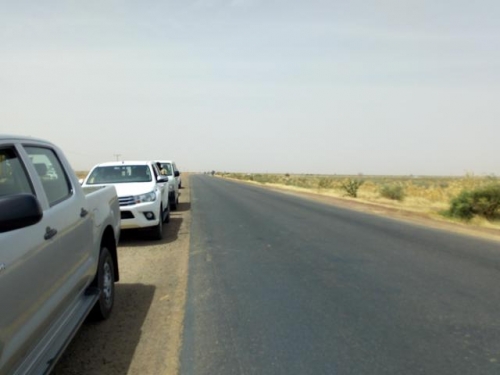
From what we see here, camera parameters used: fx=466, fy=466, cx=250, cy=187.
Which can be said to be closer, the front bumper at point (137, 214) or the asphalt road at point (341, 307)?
the asphalt road at point (341, 307)

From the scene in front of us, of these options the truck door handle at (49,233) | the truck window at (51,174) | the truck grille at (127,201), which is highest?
the truck window at (51,174)

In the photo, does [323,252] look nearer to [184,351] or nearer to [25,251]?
[184,351]

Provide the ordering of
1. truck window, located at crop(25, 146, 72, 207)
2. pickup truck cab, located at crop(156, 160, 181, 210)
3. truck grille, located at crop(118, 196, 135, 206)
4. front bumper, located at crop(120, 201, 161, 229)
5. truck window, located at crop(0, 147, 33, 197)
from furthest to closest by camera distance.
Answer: pickup truck cab, located at crop(156, 160, 181, 210) → truck grille, located at crop(118, 196, 135, 206) → front bumper, located at crop(120, 201, 161, 229) → truck window, located at crop(25, 146, 72, 207) → truck window, located at crop(0, 147, 33, 197)

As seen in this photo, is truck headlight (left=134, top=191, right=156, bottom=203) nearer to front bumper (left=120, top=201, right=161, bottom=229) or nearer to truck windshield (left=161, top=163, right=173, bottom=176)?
front bumper (left=120, top=201, right=161, bottom=229)

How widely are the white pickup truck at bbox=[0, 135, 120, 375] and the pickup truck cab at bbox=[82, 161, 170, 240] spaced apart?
14.5 feet

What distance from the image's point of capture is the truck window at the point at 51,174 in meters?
3.94

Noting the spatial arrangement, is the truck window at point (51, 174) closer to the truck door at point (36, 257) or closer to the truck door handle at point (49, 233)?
the truck door at point (36, 257)

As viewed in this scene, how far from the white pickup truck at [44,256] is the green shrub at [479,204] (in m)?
16.2

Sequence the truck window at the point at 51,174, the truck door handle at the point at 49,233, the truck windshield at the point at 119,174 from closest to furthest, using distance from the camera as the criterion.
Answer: the truck door handle at the point at 49,233, the truck window at the point at 51,174, the truck windshield at the point at 119,174

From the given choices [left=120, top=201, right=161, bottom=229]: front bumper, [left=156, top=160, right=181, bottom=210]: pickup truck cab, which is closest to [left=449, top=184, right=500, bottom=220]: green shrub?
[left=156, top=160, right=181, bottom=210]: pickup truck cab

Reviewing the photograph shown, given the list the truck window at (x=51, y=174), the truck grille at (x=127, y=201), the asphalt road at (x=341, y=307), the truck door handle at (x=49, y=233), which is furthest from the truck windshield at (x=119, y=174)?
the truck door handle at (x=49, y=233)

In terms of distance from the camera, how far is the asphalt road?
163 inches

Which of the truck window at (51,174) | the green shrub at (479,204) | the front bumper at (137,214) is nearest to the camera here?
the truck window at (51,174)

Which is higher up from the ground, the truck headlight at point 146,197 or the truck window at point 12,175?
the truck window at point 12,175
